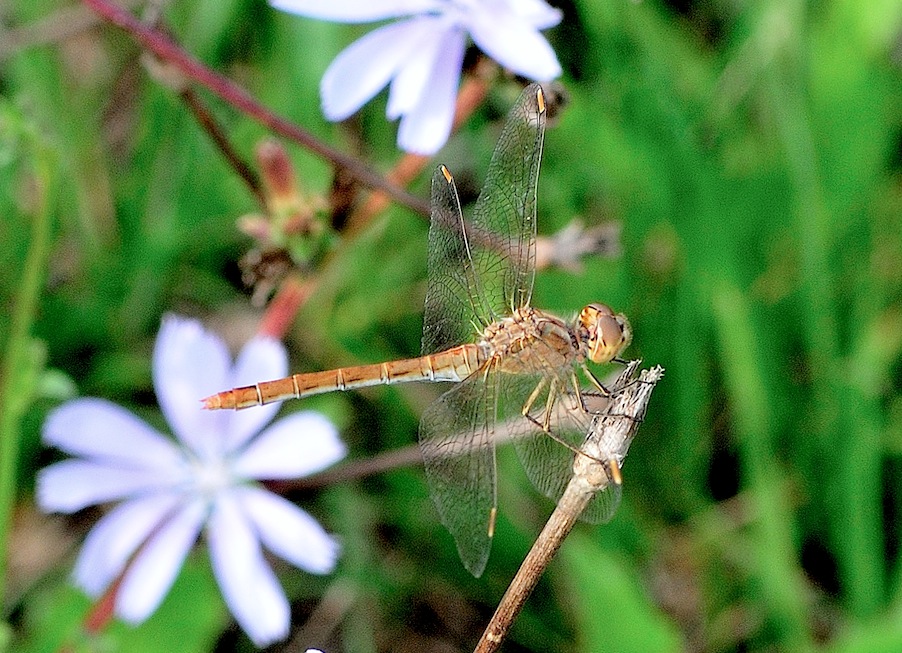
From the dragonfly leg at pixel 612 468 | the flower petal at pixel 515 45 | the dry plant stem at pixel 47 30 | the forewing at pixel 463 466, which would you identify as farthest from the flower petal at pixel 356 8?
the dry plant stem at pixel 47 30

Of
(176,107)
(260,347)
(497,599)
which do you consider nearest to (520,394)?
(260,347)

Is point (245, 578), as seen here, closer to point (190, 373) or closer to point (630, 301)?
point (190, 373)

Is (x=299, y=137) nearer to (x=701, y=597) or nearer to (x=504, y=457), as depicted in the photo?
(x=504, y=457)

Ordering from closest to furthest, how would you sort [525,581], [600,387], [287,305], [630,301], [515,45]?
[525,581], [600,387], [515,45], [287,305], [630,301]

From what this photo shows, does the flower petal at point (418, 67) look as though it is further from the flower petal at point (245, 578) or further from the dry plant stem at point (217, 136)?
the flower petal at point (245, 578)

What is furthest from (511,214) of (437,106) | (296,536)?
(296,536)

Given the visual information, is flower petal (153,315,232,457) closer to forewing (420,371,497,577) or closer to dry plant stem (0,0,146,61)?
forewing (420,371,497,577)
